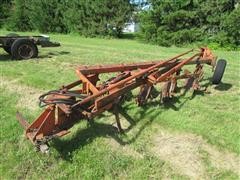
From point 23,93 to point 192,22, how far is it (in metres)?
13.7

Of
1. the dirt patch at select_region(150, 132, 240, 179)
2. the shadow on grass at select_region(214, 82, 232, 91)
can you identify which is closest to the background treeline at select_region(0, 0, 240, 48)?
the shadow on grass at select_region(214, 82, 232, 91)

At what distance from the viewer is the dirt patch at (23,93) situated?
20.9 feet

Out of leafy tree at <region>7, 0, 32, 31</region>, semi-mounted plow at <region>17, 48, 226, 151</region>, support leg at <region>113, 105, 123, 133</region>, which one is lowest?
leafy tree at <region>7, 0, 32, 31</region>

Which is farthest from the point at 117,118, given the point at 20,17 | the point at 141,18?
the point at 20,17

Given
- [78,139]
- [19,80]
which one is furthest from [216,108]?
[19,80]

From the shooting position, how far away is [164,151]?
4.98 meters

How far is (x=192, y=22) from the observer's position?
18.9 metres

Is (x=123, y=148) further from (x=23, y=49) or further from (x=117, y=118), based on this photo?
(x=23, y=49)

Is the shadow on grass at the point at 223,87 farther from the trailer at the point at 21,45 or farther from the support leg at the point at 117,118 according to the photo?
the trailer at the point at 21,45

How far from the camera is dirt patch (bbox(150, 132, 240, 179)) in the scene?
466 cm

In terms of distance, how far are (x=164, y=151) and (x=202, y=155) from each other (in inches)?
19.6

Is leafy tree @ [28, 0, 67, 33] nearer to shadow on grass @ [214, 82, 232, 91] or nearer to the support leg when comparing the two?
shadow on grass @ [214, 82, 232, 91]

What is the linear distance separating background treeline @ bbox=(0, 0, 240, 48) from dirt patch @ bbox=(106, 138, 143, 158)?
1336 cm

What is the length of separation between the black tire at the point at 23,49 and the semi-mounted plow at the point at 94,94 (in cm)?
454
